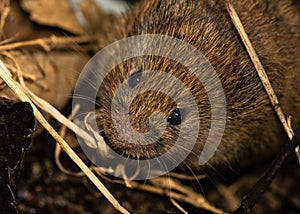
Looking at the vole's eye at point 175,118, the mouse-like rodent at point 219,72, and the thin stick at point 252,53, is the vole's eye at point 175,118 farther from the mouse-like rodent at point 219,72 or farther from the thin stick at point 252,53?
the thin stick at point 252,53

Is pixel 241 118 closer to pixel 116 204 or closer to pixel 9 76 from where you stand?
pixel 116 204

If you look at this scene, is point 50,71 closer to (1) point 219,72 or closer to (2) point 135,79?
(2) point 135,79

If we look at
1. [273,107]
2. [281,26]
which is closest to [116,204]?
[273,107]

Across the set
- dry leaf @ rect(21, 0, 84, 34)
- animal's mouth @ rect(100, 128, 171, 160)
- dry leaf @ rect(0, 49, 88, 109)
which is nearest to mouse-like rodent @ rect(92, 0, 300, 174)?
animal's mouth @ rect(100, 128, 171, 160)

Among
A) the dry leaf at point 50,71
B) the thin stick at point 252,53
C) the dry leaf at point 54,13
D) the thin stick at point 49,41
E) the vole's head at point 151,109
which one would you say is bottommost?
the dry leaf at point 50,71

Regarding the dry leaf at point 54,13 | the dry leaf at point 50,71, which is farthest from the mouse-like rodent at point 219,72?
the dry leaf at point 54,13

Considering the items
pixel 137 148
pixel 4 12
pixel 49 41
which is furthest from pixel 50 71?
pixel 137 148

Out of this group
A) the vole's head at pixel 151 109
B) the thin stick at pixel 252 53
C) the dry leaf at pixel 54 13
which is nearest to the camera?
the vole's head at pixel 151 109
